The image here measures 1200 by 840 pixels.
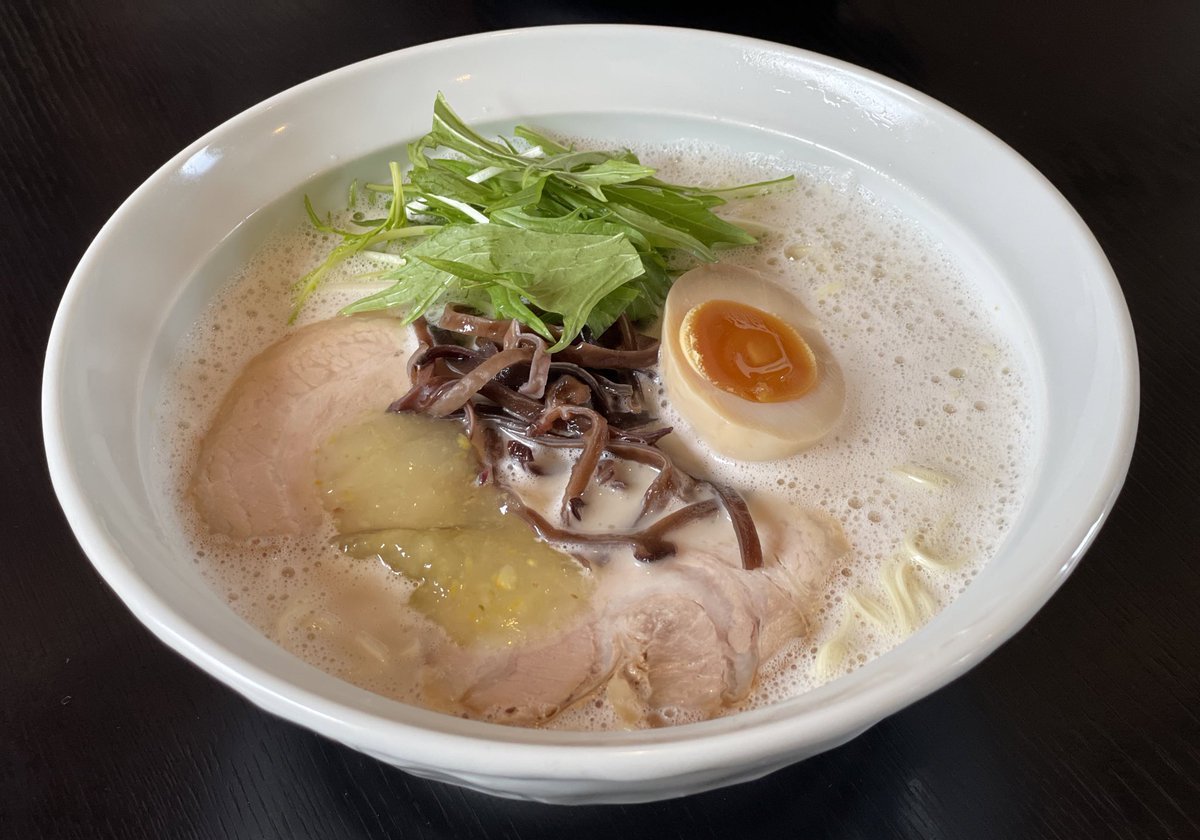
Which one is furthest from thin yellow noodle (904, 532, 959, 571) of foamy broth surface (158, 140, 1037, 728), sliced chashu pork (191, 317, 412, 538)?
sliced chashu pork (191, 317, 412, 538)

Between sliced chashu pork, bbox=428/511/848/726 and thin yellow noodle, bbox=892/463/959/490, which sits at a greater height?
thin yellow noodle, bbox=892/463/959/490

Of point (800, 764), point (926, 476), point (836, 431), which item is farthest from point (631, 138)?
point (800, 764)

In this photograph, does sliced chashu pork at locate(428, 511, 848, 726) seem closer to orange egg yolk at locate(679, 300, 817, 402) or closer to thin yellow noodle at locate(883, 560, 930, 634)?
thin yellow noodle at locate(883, 560, 930, 634)

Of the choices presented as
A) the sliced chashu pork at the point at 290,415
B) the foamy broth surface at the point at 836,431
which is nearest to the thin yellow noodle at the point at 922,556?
→ the foamy broth surface at the point at 836,431

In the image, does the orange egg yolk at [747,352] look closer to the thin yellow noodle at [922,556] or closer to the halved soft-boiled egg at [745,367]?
the halved soft-boiled egg at [745,367]

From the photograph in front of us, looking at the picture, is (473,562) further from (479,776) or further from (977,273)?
(977,273)

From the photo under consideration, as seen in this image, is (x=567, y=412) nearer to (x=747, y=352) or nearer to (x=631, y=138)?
(x=747, y=352)
